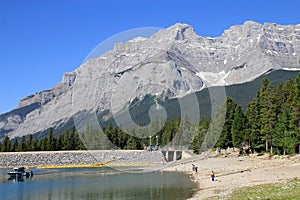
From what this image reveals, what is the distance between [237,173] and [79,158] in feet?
161

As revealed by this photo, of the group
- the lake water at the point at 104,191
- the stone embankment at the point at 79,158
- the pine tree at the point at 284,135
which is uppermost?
the pine tree at the point at 284,135

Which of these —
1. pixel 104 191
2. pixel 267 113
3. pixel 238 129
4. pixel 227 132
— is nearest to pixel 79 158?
pixel 227 132

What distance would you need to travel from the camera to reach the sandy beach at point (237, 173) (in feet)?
99.6

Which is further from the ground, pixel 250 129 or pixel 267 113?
pixel 267 113

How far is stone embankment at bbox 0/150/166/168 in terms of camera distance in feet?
265

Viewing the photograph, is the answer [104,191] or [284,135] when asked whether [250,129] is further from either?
[104,191]

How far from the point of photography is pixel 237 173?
40.7 metres

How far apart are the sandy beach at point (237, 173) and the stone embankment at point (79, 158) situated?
58.2 feet

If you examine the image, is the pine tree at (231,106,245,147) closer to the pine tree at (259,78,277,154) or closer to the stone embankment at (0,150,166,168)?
the pine tree at (259,78,277,154)

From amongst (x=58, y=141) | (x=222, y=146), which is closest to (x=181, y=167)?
(x=222, y=146)

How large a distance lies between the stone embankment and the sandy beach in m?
17.7

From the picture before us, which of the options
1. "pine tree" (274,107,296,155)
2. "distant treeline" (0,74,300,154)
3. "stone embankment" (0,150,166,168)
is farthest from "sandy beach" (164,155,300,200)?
"stone embankment" (0,150,166,168)

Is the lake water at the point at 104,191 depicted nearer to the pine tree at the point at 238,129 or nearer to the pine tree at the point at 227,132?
the pine tree at the point at 238,129

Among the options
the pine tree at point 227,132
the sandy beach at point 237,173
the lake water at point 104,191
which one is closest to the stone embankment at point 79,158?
the pine tree at point 227,132
